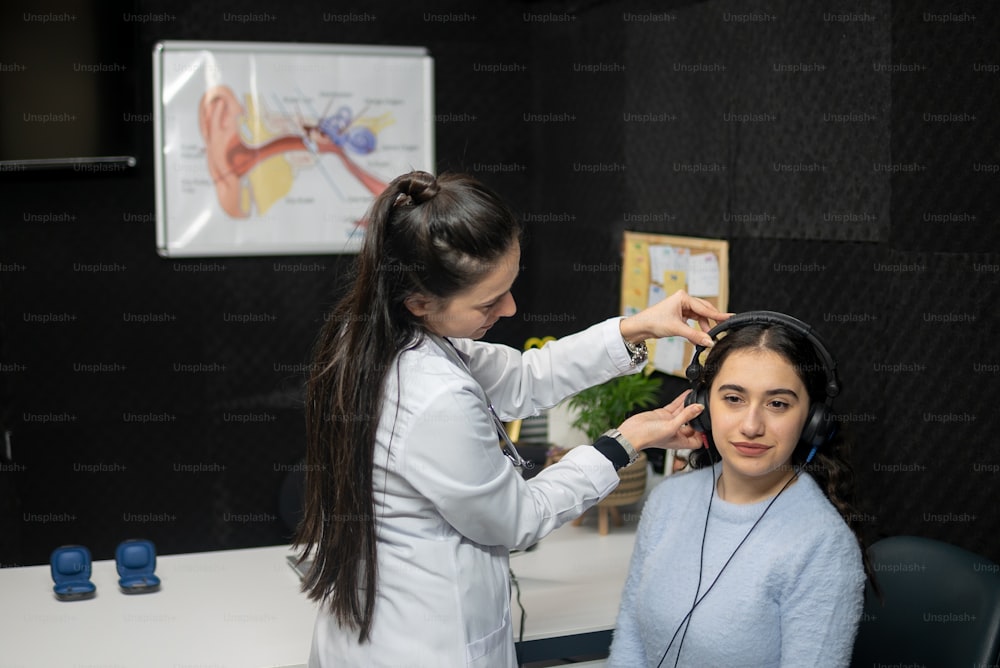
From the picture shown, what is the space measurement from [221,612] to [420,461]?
82cm

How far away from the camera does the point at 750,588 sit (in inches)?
67.2

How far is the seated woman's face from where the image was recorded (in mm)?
1734

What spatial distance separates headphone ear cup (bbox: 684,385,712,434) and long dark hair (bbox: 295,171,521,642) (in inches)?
19.4

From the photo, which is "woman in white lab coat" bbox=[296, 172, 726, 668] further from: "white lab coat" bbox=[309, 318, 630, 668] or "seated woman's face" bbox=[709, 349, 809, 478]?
"seated woman's face" bbox=[709, 349, 809, 478]

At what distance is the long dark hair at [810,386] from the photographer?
176 cm

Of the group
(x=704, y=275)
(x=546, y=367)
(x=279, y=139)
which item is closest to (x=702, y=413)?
(x=546, y=367)

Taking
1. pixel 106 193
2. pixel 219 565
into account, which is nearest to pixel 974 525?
pixel 219 565

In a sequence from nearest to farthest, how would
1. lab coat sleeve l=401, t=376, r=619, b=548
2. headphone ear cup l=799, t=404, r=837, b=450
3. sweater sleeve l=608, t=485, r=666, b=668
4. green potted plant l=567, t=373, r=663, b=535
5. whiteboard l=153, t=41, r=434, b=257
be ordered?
lab coat sleeve l=401, t=376, r=619, b=548 → headphone ear cup l=799, t=404, r=837, b=450 → sweater sleeve l=608, t=485, r=666, b=668 → green potted plant l=567, t=373, r=663, b=535 → whiteboard l=153, t=41, r=434, b=257

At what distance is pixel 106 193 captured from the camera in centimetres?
339

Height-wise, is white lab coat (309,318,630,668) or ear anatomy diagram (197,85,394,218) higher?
ear anatomy diagram (197,85,394,218)

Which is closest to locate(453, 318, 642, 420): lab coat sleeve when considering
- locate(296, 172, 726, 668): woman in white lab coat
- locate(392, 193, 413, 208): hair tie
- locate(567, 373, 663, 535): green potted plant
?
locate(296, 172, 726, 668): woman in white lab coat

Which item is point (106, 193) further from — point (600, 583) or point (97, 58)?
point (600, 583)

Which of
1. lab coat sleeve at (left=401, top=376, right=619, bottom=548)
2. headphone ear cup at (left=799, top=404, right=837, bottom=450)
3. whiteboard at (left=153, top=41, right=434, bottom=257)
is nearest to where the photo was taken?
lab coat sleeve at (left=401, top=376, right=619, bottom=548)

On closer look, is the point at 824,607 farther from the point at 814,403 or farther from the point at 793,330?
the point at 793,330
